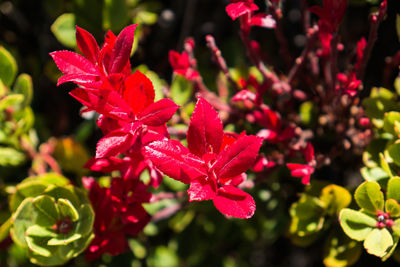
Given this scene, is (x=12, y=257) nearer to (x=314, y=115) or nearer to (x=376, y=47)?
(x=314, y=115)

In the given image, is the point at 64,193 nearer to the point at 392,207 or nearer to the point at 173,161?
the point at 173,161

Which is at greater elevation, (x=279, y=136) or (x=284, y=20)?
(x=284, y=20)

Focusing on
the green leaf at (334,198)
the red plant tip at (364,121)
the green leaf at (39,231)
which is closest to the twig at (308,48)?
the red plant tip at (364,121)

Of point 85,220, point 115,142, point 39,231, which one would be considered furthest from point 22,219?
point 115,142

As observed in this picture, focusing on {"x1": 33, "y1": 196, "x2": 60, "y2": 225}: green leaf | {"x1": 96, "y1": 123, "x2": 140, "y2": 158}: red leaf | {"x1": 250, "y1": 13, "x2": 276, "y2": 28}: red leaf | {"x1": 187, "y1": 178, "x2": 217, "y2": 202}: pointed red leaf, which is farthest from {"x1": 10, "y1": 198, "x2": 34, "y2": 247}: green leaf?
{"x1": 250, "y1": 13, "x2": 276, "y2": 28}: red leaf

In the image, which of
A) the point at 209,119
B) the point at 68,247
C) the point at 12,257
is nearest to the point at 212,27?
the point at 209,119

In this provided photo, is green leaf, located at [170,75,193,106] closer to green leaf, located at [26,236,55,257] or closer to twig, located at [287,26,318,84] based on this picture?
twig, located at [287,26,318,84]
